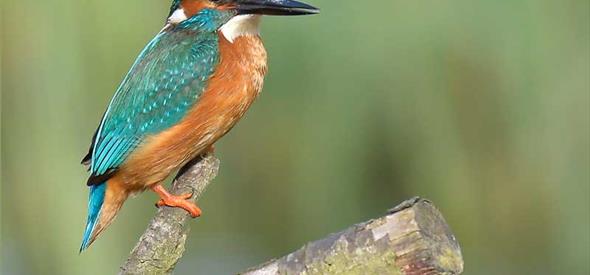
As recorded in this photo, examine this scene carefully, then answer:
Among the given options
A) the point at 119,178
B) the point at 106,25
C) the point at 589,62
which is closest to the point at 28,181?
the point at 106,25

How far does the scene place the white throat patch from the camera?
2281 millimetres

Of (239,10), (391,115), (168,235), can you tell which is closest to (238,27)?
(239,10)

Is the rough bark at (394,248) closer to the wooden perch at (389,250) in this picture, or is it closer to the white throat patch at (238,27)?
the wooden perch at (389,250)

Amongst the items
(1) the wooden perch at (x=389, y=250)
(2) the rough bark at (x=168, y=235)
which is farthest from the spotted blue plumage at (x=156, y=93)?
(1) the wooden perch at (x=389, y=250)

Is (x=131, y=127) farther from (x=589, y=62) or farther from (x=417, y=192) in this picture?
(x=589, y=62)

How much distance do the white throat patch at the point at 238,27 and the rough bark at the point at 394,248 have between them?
101cm

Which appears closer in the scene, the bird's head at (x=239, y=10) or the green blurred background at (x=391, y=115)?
the bird's head at (x=239, y=10)

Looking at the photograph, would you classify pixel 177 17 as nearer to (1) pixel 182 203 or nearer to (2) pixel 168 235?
(1) pixel 182 203

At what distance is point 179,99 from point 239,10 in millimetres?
223

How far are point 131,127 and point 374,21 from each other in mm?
1149

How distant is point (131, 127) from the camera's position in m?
2.28

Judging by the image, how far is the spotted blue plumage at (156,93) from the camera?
7.37 ft

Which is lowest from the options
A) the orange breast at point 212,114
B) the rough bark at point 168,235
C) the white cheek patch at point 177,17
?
the rough bark at point 168,235

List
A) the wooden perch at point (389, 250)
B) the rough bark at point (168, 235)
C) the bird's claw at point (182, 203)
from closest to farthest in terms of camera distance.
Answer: the wooden perch at point (389, 250) < the rough bark at point (168, 235) < the bird's claw at point (182, 203)
